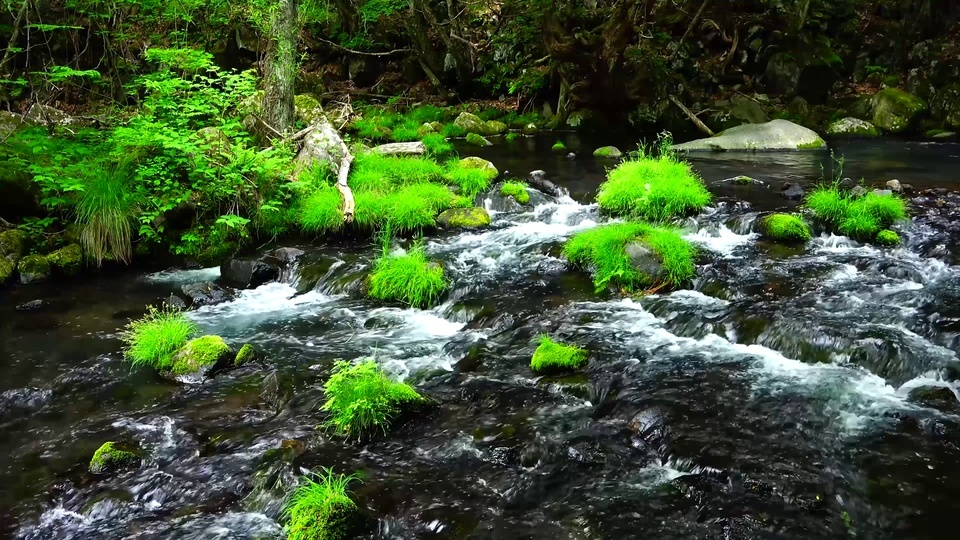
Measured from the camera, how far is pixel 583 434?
5.46 meters

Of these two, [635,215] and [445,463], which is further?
[635,215]

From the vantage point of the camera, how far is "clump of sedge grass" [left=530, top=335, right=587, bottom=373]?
6.57m

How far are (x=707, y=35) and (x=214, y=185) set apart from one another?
2039 centimetres

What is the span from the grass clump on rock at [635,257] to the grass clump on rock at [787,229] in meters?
1.51

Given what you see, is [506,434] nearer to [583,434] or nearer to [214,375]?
[583,434]

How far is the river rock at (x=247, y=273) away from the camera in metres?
9.50

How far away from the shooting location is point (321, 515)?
423 cm

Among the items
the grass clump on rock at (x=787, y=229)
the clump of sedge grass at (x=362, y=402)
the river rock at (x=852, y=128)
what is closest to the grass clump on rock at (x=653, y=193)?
the grass clump on rock at (x=787, y=229)

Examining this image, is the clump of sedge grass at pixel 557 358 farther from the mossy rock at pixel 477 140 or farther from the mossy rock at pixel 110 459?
the mossy rock at pixel 477 140

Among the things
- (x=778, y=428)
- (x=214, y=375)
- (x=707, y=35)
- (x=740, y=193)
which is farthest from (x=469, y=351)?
(x=707, y=35)

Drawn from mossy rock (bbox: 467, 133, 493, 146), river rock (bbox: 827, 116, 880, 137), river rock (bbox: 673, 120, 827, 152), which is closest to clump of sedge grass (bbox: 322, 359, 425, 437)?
river rock (bbox: 673, 120, 827, 152)

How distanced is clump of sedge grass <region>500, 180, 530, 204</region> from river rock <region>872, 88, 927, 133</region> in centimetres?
1337

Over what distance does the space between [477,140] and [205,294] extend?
1241 cm

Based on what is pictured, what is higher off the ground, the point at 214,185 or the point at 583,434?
the point at 214,185
